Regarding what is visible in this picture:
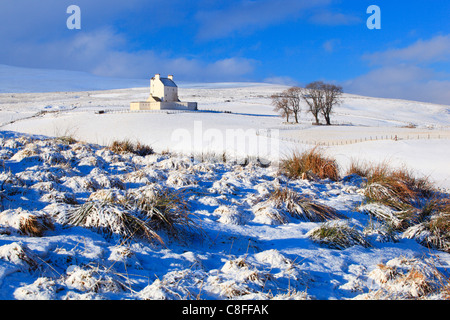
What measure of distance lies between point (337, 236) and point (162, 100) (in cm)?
5528

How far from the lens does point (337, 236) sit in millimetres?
4316

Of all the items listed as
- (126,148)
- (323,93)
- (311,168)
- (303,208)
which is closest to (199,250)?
(303,208)

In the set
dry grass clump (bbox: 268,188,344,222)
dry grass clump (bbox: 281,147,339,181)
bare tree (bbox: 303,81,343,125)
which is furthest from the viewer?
bare tree (bbox: 303,81,343,125)

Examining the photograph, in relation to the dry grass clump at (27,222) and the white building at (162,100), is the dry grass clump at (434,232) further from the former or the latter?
the white building at (162,100)

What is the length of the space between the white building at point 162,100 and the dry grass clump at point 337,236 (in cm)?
5268

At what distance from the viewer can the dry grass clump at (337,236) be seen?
4.23 metres

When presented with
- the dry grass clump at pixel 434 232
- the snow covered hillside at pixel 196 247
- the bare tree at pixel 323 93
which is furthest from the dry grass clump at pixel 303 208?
the bare tree at pixel 323 93

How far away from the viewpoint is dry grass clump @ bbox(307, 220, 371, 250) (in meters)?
4.23

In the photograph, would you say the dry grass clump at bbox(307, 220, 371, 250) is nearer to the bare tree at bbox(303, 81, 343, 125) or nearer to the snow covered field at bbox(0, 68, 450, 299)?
the snow covered field at bbox(0, 68, 450, 299)

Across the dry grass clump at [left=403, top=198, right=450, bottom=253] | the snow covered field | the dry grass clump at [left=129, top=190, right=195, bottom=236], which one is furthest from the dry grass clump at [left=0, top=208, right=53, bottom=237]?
the dry grass clump at [left=403, top=198, right=450, bottom=253]

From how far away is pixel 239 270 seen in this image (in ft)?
10.8

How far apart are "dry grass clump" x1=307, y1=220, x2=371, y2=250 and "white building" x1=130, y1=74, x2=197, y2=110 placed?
2074 inches

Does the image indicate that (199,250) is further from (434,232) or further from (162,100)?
(162,100)
